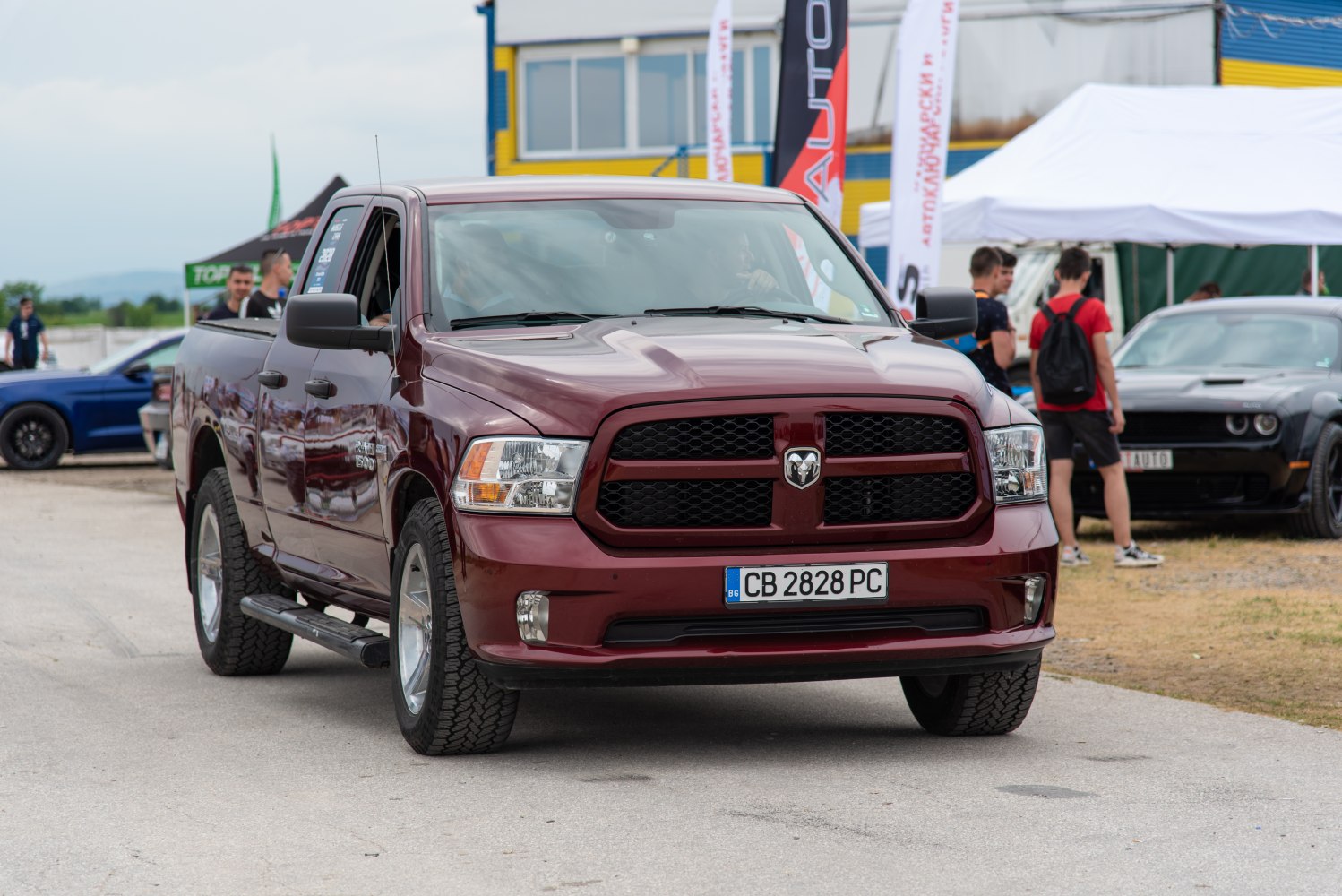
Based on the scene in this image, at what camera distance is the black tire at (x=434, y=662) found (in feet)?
20.5

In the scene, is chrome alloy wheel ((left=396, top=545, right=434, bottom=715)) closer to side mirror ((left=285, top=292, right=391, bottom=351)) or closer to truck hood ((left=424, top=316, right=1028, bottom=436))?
truck hood ((left=424, top=316, right=1028, bottom=436))

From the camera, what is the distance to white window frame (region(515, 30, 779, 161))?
33.8 metres

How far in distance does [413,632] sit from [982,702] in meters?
1.92

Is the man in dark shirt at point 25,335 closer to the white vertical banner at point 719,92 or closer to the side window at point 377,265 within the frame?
the white vertical banner at point 719,92

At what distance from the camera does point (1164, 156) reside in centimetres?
1856

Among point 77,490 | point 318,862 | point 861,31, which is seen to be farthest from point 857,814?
point 861,31

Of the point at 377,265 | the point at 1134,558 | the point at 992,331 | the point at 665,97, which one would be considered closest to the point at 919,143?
the point at 992,331

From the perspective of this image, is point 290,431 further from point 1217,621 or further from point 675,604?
point 1217,621

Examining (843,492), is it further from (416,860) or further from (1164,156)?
(1164,156)

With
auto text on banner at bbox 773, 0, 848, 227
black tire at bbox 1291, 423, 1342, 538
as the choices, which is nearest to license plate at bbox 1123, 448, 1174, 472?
black tire at bbox 1291, 423, 1342, 538

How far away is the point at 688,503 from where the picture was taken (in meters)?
6.05

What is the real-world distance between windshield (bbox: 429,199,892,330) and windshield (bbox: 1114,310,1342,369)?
7.70m

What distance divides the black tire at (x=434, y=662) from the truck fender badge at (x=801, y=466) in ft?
3.56

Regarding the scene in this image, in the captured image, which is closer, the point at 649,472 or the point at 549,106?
the point at 649,472
